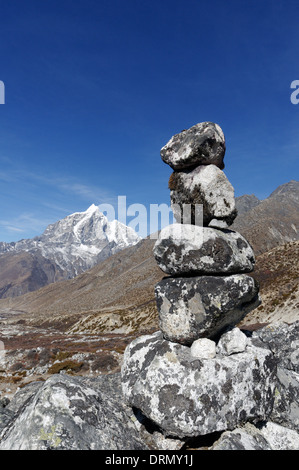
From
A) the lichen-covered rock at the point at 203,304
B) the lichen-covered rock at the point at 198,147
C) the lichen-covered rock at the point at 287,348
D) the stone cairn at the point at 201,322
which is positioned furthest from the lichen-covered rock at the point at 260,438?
the lichen-covered rock at the point at 198,147

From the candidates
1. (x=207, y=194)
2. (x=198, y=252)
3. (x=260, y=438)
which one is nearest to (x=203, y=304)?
(x=198, y=252)

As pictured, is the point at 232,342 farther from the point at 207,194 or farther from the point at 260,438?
the point at 207,194

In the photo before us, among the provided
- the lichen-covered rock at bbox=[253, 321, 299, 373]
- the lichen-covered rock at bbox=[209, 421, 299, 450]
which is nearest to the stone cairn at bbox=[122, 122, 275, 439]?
the lichen-covered rock at bbox=[209, 421, 299, 450]

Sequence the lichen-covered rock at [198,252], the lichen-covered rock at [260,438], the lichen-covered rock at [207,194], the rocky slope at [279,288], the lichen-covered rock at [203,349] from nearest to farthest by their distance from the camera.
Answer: the lichen-covered rock at [260,438]
the lichen-covered rock at [203,349]
the lichen-covered rock at [198,252]
the lichen-covered rock at [207,194]
the rocky slope at [279,288]

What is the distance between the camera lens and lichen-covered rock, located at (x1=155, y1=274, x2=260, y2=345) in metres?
9.70

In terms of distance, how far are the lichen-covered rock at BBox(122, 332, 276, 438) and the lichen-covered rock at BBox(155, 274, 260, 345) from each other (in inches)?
30.9

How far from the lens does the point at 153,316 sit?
241ft

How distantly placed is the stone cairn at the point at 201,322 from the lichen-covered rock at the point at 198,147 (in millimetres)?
39

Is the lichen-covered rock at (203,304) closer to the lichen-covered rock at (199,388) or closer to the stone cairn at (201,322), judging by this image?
the stone cairn at (201,322)

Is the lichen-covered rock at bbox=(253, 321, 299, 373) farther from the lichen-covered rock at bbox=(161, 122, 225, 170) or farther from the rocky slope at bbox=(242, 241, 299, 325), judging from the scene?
the rocky slope at bbox=(242, 241, 299, 325)

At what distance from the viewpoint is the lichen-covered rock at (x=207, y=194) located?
10664 mm

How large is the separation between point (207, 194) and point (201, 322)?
192 inches

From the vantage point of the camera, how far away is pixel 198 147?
1035cm
